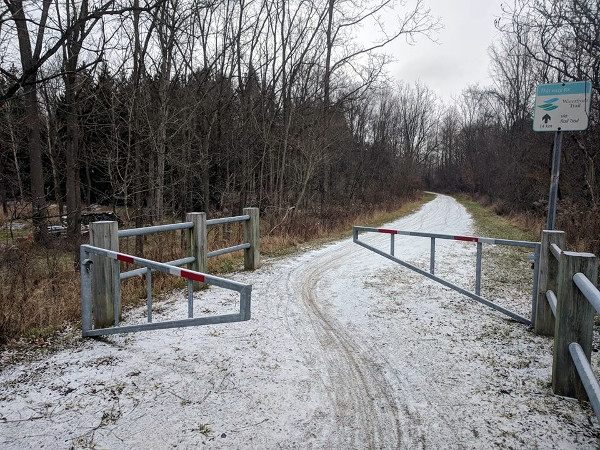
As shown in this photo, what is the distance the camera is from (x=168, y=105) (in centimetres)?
1186

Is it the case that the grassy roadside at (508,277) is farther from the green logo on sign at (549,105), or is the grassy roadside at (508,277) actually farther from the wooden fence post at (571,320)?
the green logo on sign at (549,105)

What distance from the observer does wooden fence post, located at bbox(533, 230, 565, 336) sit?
4.61 m

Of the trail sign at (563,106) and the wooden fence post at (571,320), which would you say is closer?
the wooden fence post at (571,320)

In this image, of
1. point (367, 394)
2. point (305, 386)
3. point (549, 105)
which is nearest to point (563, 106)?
point (549, 105)

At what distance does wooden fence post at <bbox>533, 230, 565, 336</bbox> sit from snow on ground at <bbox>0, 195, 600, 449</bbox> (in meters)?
0.24

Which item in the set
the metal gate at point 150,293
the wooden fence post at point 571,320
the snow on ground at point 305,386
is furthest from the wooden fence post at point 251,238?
the wooden fence post at point 571,320

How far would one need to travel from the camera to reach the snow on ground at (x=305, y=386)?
2961 mm

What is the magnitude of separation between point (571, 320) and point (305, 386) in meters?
2.27

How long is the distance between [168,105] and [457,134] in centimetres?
6923

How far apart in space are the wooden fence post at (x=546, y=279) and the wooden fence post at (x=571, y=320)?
1306mm

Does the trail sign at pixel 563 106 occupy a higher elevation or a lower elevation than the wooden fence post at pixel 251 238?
higher

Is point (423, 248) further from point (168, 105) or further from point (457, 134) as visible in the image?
point (457, 134)

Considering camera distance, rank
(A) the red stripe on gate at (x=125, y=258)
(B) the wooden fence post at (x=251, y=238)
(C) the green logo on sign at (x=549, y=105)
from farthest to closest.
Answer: (B) the wooden fence post at (x=251, y=238)
(C) the green logo on sign at (x=549, y=105)
(A) the red stripe on gate at (x=125, y=258)

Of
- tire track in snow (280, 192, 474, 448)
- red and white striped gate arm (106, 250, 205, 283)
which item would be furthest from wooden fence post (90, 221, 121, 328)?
tire track in snow (280, 192, 474, 448)
